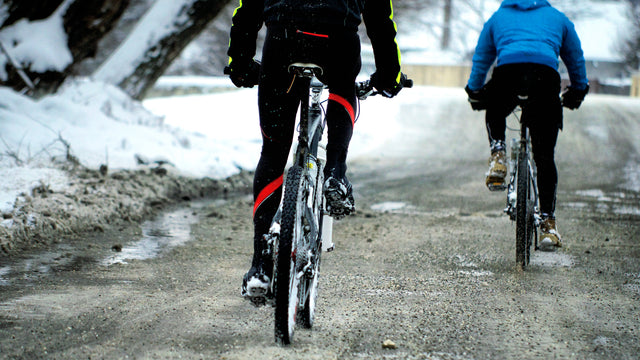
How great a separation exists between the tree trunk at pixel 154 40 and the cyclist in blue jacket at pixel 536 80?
5.94 m

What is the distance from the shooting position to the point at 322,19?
2893 millimetres

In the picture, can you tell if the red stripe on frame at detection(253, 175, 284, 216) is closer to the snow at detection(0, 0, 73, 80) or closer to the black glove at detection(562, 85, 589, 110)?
the black glove at detection(562, 85, 589, 110)

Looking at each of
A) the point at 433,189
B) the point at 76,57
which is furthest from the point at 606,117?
the point at 76,57

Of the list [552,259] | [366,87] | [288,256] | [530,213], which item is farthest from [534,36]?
[288,256]

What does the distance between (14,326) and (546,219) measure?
3.51 metres

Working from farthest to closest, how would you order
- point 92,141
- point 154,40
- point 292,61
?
1. point 154,40
2. point 92,141
3. point 292,61

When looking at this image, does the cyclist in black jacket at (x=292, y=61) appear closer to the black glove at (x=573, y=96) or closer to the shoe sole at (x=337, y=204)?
the shoe sole at (x=337, y=204)

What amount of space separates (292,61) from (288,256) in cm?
84

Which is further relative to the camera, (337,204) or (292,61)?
(337,204)

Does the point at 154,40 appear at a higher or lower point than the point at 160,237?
higher

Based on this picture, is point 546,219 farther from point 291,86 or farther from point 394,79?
point 291,86

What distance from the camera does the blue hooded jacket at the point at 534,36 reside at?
4719 millimetres

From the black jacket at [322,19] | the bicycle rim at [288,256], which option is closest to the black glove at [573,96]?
the black jacket at [322,19]

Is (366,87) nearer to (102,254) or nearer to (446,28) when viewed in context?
(102,254)
